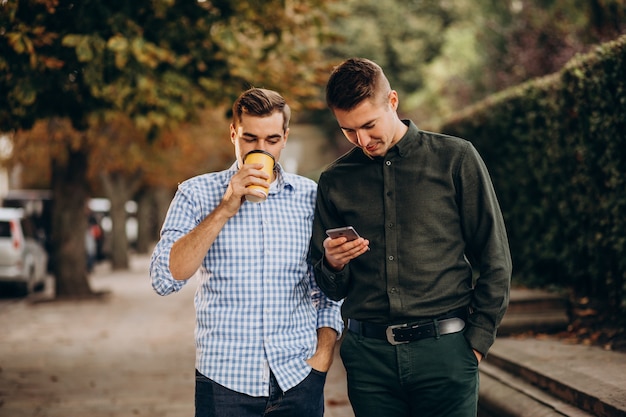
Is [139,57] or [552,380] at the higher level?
[139,57]

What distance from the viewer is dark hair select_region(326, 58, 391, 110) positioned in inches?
124

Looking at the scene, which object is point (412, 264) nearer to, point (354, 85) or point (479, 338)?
point (479, 338)

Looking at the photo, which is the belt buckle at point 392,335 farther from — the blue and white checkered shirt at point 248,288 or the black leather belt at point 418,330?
the blue and white checkered shirt at point 248,288

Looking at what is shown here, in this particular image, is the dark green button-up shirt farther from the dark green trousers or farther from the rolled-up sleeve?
the rolled-up sleeve

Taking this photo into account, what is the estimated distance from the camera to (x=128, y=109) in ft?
32.0

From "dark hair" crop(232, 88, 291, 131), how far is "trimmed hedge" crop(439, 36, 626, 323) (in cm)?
421

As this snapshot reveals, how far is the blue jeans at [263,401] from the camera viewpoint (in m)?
3.18

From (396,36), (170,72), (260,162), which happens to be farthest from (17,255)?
(396,36)

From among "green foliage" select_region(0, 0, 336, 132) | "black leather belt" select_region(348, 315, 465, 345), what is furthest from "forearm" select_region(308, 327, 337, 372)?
"green foliage" select_region(0, 0, 336, 132)

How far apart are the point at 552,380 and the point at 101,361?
617cm

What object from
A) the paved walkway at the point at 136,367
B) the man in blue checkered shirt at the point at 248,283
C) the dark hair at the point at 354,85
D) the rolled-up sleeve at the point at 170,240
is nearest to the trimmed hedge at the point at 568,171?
the paved walkway at the point at 136,367

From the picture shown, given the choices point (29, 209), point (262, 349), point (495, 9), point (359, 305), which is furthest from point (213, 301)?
point (29, 209)

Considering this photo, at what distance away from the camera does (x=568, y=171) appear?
26.9 feet

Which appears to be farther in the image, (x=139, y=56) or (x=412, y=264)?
(x=139, y=56)
